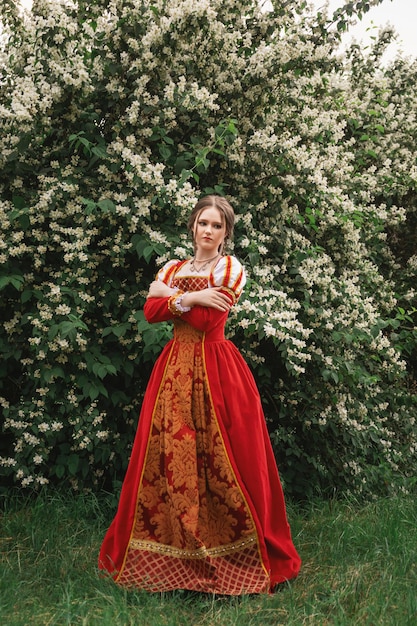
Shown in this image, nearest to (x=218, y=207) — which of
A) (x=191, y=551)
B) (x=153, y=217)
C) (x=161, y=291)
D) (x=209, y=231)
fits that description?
(x=209, y=231)

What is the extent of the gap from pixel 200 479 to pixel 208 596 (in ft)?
1.52

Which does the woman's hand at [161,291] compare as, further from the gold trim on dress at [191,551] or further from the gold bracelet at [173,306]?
the gold trim on dress at [191,551]

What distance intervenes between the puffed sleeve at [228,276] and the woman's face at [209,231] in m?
0.09

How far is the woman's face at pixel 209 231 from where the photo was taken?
120 inches

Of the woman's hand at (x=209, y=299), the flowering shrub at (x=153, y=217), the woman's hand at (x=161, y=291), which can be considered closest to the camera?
the woman's hand at (x=209, y=299)

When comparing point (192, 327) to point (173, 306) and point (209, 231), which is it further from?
point (209, 231)

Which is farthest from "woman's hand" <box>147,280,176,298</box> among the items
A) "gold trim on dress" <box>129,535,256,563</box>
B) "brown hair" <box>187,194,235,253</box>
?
"gold trim on dress" <box>129,535,256,563</box>

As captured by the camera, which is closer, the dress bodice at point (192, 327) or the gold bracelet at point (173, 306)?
the gold bracelet at point (173, 306)

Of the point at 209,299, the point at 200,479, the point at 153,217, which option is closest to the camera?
the point at 209,299

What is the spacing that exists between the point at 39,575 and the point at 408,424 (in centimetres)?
320

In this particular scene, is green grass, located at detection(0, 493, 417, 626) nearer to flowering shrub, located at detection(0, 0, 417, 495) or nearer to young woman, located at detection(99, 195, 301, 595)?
Result: young woman, located at detection(99, 195, 301, 595)

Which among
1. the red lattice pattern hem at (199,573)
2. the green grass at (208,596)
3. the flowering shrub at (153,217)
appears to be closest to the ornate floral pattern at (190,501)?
the red lattice pattern hem at (199,573)

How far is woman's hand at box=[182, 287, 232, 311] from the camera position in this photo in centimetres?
288

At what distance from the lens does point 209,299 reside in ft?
9.46
